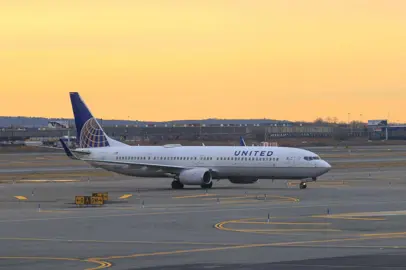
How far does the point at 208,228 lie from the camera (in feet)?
147

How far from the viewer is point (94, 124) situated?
87.6 m

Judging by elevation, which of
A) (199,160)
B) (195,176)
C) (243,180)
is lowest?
(243,180)

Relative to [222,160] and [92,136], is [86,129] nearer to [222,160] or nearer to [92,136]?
[92,136]

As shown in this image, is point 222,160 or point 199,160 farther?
point 199,160

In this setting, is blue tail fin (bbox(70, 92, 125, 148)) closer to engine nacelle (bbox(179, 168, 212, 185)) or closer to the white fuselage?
the white fuselage

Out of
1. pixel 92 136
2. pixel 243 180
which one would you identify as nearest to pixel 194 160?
pixel 243 180

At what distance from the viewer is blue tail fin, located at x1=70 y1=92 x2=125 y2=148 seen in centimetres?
8706

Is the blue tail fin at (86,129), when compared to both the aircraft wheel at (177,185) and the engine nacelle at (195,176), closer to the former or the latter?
the aircraft wheel at (177,185)

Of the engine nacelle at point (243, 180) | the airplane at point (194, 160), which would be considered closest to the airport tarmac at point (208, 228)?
A: the engine nacelle at point (243, 180)

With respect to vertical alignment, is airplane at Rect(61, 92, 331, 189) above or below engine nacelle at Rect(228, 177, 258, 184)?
above

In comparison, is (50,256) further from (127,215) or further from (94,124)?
(94,124)

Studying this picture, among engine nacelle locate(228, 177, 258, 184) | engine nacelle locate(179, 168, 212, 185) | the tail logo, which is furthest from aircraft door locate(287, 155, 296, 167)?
the tail logo

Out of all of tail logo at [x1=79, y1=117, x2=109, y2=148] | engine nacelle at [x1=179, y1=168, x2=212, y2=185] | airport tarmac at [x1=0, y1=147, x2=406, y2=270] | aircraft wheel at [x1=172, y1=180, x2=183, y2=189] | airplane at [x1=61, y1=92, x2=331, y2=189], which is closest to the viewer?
airport tarmac at [x1=0, y1=147, x2=406, y2=270]

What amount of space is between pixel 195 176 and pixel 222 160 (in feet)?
9.96
